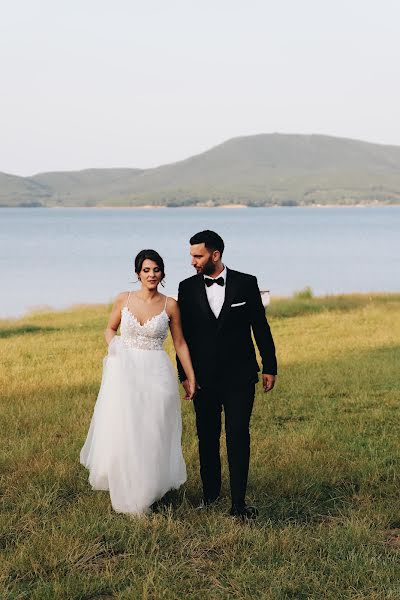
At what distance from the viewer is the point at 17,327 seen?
2783cm

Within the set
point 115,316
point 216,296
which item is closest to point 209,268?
point 216,296

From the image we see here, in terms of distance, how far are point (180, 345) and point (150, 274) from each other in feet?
2.18

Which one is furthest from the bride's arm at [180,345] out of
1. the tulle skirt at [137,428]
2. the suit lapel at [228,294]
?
the suit lapel at [228,294]

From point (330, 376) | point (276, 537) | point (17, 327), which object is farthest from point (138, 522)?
point (17, 327)

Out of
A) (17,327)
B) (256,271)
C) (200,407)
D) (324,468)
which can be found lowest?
(256,271)

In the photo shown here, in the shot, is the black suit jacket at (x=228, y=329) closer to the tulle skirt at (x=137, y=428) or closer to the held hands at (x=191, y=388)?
the held hands at (x=191, y=388)

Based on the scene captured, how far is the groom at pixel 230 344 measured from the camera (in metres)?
7.54

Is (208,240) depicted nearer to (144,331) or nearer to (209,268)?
(209,268)

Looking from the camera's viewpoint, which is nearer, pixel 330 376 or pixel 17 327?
pixel 330 376

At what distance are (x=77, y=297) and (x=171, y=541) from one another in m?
58.2

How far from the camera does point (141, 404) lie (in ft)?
24.8

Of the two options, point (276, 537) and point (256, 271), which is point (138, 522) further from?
point (256, 271)

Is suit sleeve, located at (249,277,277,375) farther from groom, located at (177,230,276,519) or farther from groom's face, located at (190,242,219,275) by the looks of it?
groom's face, located at (190,242,219,275)

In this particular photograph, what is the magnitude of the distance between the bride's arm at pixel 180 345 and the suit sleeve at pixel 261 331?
607mm
